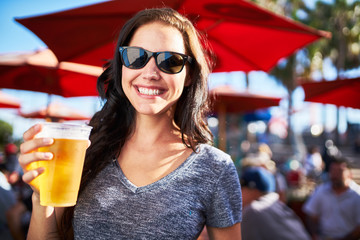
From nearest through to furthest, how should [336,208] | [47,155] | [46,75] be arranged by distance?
[47,155], [336,208], [46,75]

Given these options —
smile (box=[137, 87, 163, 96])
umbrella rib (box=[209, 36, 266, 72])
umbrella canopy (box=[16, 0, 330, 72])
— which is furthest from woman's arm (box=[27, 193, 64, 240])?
umbrella rib (box=[209, 36, 266, 72])

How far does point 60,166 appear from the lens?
4.21ft

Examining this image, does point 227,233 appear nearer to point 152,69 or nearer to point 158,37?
point 152,69

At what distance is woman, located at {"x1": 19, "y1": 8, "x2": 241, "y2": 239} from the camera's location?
142cm

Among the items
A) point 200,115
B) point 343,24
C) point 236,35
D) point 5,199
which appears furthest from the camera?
point 343,24

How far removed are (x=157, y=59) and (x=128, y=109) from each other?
465mm

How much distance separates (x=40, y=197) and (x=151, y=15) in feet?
3.18

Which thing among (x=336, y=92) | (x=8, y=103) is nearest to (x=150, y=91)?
(x=336, y=92)

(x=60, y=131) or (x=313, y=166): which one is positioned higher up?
(x=60, y=131)

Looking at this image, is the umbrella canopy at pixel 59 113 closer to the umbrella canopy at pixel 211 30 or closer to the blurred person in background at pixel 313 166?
the umbrella canopy at pixel 211 30

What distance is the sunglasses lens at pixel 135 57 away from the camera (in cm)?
151

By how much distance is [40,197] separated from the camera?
1.31 metres

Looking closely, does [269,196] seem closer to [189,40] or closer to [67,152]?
[189,40]

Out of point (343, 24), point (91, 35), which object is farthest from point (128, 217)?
point (343, 24)
